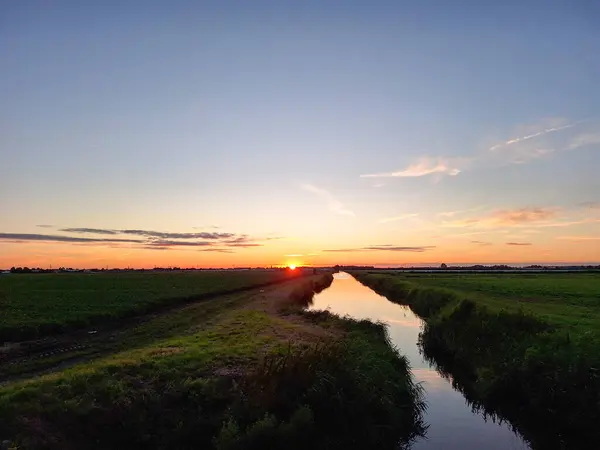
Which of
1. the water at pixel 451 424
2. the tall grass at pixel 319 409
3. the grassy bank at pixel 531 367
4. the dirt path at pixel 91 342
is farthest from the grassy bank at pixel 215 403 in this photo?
the grassy bank at pixel 531 367

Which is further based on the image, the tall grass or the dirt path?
the dirt path

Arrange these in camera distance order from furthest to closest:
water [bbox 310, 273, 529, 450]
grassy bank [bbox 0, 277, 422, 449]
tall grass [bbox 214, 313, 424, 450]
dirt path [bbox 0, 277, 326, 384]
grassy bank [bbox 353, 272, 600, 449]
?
dirt path [bbox 0, 277, 326, 384] → water [bbox 310, 273, 529, 450] → grassy bank [bbox 353, 272, 600, 449] → tall grass [bbox 214, 313, 424, 450] → grassy bank [bbox 0, 277, 422, 449]

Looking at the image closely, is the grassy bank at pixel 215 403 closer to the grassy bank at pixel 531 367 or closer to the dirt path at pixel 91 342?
the dirt path at pixel 91 342

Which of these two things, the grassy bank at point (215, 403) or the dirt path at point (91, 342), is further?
the dirt path at point (91, 342)

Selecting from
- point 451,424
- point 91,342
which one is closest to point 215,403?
point 451,424

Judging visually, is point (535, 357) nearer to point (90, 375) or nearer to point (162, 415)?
point (162, 415)

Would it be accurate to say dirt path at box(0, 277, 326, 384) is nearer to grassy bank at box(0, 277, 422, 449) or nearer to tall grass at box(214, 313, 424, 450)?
grassy bank at box(0, 277, 422, 449)

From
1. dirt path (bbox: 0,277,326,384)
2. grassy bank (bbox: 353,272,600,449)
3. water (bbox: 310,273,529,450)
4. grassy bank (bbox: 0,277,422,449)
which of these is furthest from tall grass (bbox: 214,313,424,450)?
dirt path (bbox: 0,277,326,384)

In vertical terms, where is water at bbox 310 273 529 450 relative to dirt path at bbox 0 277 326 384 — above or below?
below

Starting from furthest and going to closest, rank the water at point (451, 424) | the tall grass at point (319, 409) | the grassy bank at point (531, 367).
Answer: the water at point (451, 424), the grassy bank at point (531, 367), the tall grass at point (319, 409)

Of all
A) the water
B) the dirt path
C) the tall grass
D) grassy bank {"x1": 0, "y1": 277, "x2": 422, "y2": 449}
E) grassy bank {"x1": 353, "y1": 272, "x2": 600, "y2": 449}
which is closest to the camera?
grassy bank {"x1": 0, "y1": 277, "x2": 422, "y2": 449}

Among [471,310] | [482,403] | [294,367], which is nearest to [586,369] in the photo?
[482,403]
